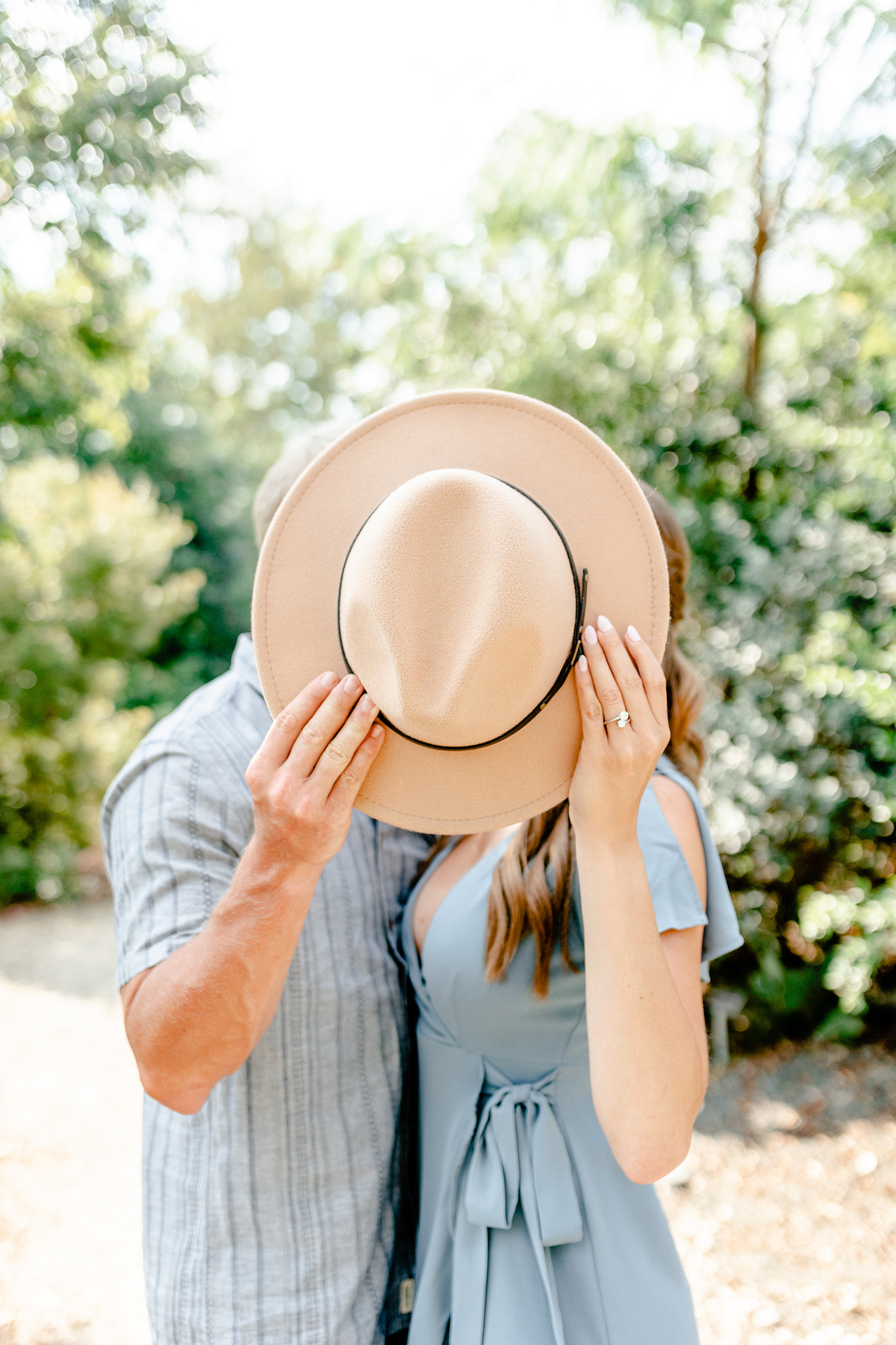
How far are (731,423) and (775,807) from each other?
2592 mm

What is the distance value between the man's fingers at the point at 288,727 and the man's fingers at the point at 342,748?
5cm

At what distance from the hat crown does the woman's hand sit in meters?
0.06

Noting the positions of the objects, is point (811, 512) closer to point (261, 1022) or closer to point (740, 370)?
point (740, 370)

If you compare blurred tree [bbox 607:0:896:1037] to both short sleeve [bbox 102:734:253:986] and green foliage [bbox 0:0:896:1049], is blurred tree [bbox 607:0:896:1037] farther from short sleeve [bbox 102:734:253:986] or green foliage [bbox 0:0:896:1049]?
short sleeve [bbox 102:734:253:986]

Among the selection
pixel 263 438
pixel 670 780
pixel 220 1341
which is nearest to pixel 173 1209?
pixel 220 1341

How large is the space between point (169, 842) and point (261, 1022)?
344mm

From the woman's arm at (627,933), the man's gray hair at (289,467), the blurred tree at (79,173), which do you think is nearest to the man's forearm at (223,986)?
the woman's arm at (627,933)

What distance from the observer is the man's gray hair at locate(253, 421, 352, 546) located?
1930 millimetres

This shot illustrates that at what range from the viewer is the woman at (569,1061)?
1358mm

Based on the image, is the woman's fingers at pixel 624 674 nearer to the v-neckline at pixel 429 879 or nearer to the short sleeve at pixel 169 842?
the v-neckline at pixel 429 879

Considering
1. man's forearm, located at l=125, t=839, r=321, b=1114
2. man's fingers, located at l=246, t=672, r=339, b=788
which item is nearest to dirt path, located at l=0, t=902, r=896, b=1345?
man's forearm, located at l=125, t=839, r=321, b=1114

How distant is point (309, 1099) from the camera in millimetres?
1634

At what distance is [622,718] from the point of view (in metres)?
1.31

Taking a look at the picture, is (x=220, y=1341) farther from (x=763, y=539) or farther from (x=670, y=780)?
(x=763, y=539)
